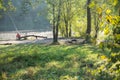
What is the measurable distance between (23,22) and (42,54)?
130 metres

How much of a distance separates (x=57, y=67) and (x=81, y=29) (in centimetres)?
3931

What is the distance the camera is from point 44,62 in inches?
520

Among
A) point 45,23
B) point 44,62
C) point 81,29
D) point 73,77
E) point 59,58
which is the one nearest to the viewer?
point 73,77

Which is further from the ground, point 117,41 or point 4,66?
point 117,41

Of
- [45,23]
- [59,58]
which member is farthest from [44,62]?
[45,23]

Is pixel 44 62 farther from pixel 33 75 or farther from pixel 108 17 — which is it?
pixel 108 17

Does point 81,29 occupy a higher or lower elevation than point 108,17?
lower

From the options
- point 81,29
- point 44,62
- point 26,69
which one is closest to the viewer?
point 26,69

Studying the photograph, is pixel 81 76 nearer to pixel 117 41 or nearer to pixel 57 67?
pixel 57 67

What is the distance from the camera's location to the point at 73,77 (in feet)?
33.7

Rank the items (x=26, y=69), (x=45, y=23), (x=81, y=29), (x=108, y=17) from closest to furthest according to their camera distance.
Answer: (x=108, y=17)
(x=26, y=69)
(x=81, y=29)
(x=45, y=23)

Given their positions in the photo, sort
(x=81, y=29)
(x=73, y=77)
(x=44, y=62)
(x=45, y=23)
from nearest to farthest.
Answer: (x=73, y=77) < (x=44, y=62) < (x=81, y=29) < (x=45, y=23)

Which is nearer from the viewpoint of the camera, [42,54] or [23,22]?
[42,54]

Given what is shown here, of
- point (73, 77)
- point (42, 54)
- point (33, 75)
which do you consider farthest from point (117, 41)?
point (42, 54)
